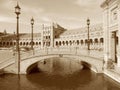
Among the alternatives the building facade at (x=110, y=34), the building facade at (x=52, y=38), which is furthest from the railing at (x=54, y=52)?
the building facade at (x=52, y=38)

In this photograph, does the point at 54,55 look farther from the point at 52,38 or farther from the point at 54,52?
the point at 52,38

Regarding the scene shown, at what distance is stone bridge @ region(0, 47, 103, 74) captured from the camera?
78.8 ft

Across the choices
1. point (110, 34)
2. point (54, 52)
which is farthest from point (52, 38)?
point (110, 34)

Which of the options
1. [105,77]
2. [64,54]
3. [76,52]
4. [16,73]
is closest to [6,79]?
[16,73]

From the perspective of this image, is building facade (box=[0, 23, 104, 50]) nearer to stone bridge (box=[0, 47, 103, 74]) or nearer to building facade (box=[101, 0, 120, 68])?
building facade (box=[101, 0, 120, 68])

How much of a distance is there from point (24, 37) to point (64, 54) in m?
79.3

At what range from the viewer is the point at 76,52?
80.7ft

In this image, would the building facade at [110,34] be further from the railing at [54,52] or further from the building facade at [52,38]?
the building facade at [52,38]

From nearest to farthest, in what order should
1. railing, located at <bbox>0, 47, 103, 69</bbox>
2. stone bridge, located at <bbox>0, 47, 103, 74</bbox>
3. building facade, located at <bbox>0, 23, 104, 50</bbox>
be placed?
stone bridge, located at <bbox>0, 47, 103, 74</bbox>, railing, located at <bbox>0, 47, 103, 69</bbox>, building facade, located at <bbox>0, 23, 104, 50</bbox>

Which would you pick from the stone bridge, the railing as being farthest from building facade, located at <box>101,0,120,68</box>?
the railing

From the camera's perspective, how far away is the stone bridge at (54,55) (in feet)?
78.8

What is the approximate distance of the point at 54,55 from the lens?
81.3 feet

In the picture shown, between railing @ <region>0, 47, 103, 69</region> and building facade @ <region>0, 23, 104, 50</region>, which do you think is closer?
railing @ <region>0, 47, 103, 69</region>

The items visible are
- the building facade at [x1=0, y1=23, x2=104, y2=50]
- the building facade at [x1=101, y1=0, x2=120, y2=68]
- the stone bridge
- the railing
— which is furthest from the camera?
the building facade at [x1=0, y1=23, x2=104, y2=50]
